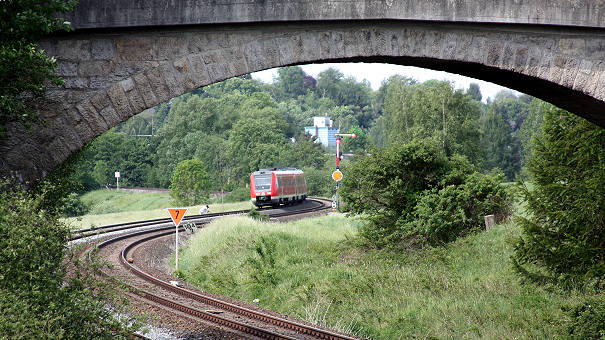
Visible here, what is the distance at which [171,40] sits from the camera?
5961 mm

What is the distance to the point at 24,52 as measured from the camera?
17.5 ft

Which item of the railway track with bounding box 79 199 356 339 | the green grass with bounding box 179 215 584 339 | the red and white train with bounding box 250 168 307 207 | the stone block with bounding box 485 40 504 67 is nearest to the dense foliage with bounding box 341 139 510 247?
the green grass with bounding box 179 215 584 339

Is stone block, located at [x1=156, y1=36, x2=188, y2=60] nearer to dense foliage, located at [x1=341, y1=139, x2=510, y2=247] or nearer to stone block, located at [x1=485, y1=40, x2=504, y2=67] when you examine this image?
stone block, located at [x1=485, y1=40, x2=504, y2=67]

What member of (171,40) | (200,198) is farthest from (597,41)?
(200,198)

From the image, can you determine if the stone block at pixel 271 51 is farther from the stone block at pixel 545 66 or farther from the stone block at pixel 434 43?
the stone block at pixel 545 66

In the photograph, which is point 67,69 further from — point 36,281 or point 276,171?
point 276,171

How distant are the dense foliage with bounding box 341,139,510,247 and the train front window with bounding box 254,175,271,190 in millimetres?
18186

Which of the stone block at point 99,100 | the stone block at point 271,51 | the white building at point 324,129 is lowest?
the white building at point 324,129

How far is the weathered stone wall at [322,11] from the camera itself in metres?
5.85

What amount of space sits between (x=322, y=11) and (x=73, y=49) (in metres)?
2.49

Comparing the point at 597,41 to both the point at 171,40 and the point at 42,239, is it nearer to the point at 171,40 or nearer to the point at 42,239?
the point at 171,40

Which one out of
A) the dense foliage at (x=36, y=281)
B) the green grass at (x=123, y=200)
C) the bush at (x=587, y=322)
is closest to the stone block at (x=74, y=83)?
the dense foliage at (x=36, y=281)

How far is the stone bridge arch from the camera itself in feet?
19.0

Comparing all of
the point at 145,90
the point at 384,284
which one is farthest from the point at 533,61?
the point at 384,284
